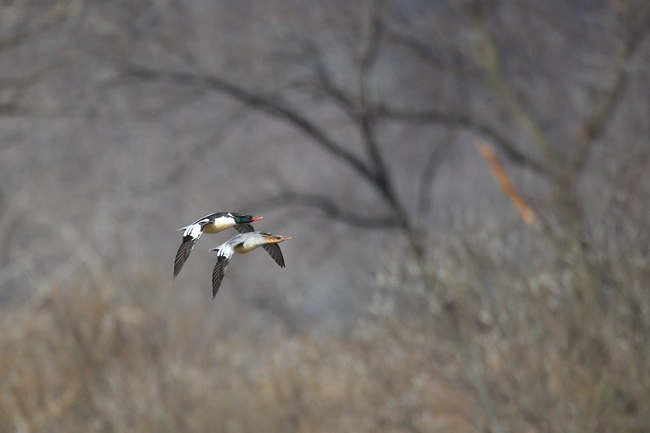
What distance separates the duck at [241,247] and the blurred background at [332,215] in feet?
0.18

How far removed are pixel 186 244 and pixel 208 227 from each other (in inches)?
2.3

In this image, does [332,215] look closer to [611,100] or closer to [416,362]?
[611,100]

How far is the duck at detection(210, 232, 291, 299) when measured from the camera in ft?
4.96

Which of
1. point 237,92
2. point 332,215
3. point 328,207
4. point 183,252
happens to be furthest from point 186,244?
point 332,215

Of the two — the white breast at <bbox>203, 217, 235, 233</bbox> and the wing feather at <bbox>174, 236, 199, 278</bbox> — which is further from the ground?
the white breast at <bbox>203, 217, 235, 233</bbox>

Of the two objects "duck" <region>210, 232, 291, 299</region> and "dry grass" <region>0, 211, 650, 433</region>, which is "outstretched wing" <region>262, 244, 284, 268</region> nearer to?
"duck" <region>210, 232, 291, 299</region>

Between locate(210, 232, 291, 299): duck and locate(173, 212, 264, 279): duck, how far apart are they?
0.02 metres

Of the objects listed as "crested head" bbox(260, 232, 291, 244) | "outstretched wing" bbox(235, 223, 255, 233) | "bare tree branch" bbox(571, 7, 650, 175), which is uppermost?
"crested head" bbox(260, 232, 291, 244)

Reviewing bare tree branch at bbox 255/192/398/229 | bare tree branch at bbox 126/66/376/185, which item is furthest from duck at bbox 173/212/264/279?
bare tree branch at bbox 255/192/398/229

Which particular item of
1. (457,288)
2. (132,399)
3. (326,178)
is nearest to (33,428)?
(132,399)

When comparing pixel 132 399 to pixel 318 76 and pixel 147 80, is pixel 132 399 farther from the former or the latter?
pixel 318 76

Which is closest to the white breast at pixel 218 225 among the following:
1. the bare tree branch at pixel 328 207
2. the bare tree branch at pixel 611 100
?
the bare tree branch at pixel 611 100

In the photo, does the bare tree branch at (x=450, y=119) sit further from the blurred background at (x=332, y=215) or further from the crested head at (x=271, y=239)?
the crested head at (x=271, y=239)

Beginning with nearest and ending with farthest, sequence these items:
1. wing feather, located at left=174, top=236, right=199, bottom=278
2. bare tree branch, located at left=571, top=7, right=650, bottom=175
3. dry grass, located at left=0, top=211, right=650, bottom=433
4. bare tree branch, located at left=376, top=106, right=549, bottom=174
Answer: wing feather, located at left=174, top=236, right=199, bottom=278, dry grass, located at left=0, top=211, right=650, bottom=433, bare tree branch, located at left=571, top=7, right=650, bottom=175, bare tree branch, located at left=376, top=106, right=549, bottom=174
